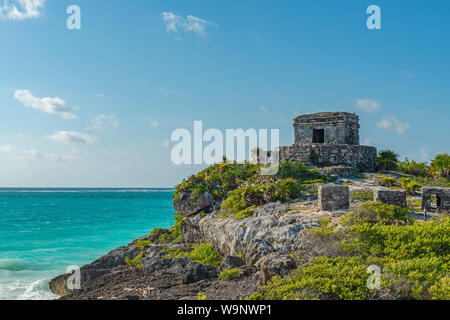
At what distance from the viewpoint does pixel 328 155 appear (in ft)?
74.0

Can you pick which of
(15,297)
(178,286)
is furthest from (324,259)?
(15,297)

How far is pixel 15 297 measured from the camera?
1769cm

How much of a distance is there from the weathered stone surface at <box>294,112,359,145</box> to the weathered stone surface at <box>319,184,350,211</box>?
35.2 feet

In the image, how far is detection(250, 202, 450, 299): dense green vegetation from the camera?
792 centimetres

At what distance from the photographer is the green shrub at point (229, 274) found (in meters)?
11.3

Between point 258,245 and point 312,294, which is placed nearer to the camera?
point 312,294

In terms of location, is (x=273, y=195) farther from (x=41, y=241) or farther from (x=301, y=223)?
(x=41, y=241)

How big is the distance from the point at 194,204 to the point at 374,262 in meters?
11.9

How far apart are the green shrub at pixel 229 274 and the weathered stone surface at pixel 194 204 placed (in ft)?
25.9

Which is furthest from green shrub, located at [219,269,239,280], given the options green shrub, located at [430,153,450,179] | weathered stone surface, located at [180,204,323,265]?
green shrub, located at [430,153,450,179]

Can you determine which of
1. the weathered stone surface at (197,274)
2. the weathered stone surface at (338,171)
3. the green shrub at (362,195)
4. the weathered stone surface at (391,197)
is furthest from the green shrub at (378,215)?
the weathered stone surface at (338,171)

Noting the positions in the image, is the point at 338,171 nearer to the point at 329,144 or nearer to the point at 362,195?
the point at 329,144

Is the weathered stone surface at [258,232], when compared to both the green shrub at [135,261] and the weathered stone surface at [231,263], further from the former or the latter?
the green shrub at [135,261]

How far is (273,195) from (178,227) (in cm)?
697
